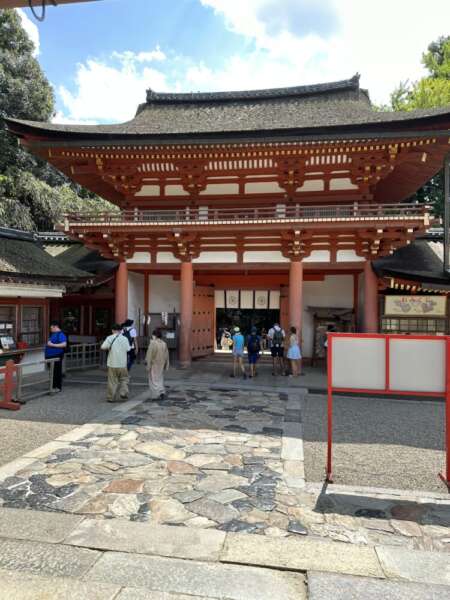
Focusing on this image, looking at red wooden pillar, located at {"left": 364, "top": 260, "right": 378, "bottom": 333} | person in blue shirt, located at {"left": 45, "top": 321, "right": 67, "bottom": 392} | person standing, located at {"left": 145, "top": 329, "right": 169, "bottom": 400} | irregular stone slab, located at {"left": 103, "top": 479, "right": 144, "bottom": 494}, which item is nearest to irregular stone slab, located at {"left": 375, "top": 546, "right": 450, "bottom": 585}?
irregular stone slab, located at {"left": 103, "top": 479, "right": 144, "bottom": 494}

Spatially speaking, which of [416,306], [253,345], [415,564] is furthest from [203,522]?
[416,306]

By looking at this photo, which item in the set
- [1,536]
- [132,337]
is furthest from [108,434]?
[132,337]

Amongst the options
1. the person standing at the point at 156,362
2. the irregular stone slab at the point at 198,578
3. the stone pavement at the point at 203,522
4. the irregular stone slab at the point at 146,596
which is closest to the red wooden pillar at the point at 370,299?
the person standing at the point at 156,362

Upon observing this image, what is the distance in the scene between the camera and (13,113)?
83.1 feet

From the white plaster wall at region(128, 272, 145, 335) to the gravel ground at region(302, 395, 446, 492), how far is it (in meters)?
8.53

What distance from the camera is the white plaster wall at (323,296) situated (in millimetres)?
15391

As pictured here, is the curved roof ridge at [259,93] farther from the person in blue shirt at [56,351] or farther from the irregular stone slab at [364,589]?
the irregular stone slab at [364,589]

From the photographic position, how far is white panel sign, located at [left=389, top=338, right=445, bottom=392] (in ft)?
16.4

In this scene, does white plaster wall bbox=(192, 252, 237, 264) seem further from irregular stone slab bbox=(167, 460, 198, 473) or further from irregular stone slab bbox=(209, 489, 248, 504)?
irregular stone slab bbox=(209, 489, 248, 504)

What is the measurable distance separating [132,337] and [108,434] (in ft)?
16.5

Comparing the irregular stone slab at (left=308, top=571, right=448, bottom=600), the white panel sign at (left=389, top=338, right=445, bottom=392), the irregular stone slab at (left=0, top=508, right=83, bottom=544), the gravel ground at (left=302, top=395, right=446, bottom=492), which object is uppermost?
the white panel sign at (left=389, top=338, right=445, bottom=392)

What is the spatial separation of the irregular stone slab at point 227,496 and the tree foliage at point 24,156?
21.4 m

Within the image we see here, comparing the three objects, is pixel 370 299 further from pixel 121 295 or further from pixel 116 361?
pixel 121 295

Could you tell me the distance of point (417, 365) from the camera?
16.7ft
